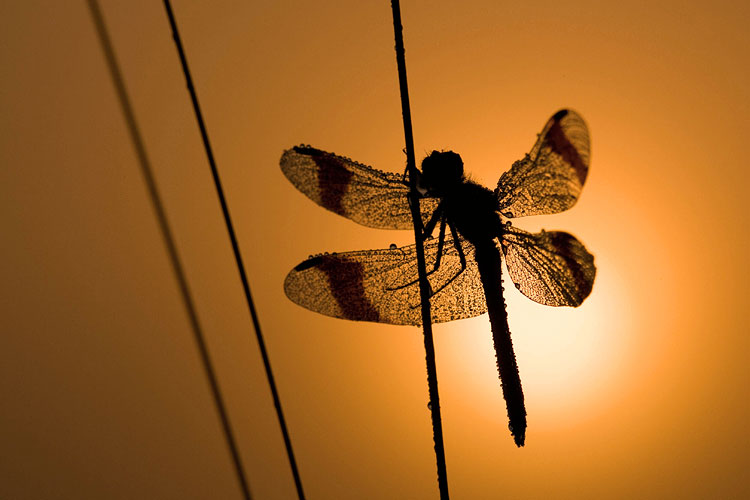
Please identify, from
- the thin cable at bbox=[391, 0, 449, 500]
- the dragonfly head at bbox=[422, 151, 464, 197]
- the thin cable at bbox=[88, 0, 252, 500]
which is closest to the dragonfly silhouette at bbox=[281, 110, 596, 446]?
the dragonfly head at bbox=[422, 151, 464, 197]

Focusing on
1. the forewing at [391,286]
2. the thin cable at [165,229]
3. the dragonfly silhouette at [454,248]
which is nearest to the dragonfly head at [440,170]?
the dragonfly silhouette at [454,248]

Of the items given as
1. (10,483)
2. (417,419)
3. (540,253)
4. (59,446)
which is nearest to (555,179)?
(540,253)

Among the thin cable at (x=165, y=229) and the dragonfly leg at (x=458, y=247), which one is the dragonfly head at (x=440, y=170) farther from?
the thin cable at (x=165, y=229)

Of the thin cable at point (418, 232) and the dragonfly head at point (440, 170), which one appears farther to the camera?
the dragonfly head at point (440, 170)

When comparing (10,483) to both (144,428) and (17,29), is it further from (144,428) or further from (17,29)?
(17,29)

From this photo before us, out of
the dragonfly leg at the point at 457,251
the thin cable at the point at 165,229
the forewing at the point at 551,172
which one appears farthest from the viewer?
the thin cable at the point at 165,229

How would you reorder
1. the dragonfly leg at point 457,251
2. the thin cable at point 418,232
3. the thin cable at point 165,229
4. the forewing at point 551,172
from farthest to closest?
the thin cable at point 165,229, the dragonfly leg at point 457,251, the forewing at point 551,172, the thin cable at point 418,232
